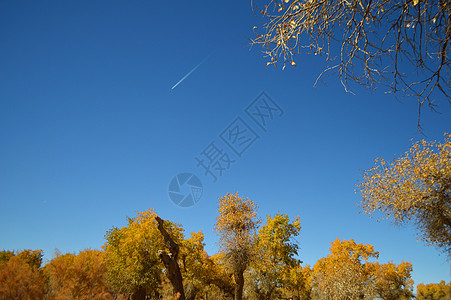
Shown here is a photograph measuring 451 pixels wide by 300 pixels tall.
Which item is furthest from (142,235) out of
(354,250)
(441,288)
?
(441,288)

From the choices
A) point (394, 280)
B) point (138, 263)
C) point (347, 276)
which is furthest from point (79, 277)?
point (394, 280)

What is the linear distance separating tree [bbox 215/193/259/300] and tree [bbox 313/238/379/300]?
10.5 m

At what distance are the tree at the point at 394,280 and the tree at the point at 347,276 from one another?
31.7 feet

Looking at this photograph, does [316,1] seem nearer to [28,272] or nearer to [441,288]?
[28,272]

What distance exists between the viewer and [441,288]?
4438cm

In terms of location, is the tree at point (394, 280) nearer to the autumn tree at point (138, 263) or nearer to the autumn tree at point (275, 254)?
the autumn tree at point (275, 254)

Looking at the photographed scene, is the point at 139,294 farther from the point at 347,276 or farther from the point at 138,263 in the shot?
the point at 347,276

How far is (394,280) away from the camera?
42.4 meters

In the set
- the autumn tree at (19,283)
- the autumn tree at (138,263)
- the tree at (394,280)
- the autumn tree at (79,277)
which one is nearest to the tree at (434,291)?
the tree at (394,280)

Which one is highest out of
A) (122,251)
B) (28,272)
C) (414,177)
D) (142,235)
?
(414,177)

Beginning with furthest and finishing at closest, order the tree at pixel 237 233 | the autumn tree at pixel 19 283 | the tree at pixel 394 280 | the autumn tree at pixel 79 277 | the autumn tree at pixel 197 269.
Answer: the tree at pixel 394 280
the autumn tree at pixel 197 269
the tree at pixel 237 233
the autumn tree at pixel 79 277
the autumn tree at pixel 19 283

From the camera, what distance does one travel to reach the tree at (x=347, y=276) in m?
22.6

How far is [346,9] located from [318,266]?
42930mm

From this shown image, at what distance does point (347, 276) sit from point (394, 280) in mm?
28539
